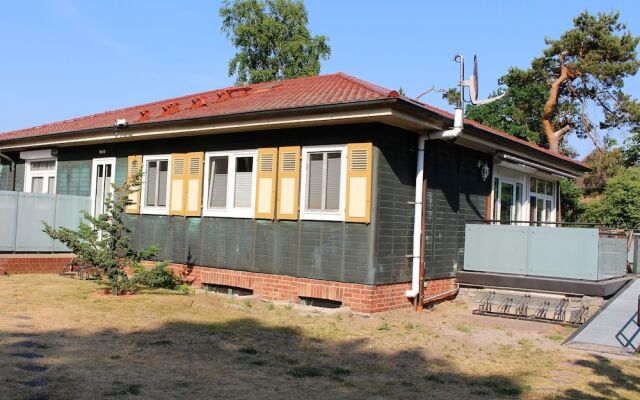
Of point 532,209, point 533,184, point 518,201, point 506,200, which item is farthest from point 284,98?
point 532,209

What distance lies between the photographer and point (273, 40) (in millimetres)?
42188

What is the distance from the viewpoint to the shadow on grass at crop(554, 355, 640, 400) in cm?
649

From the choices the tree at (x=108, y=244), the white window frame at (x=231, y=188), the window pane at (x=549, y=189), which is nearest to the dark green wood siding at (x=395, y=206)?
the white window frame at (x=231, y=188)

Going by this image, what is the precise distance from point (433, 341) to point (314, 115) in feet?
14.5

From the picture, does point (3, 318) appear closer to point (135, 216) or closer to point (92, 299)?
point (92, 299)

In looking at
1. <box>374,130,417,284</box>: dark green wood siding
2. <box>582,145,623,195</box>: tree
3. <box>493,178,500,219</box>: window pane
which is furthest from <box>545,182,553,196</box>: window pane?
<box>582,145,623,195</box>: tree

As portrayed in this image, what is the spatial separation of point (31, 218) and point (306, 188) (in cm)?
732

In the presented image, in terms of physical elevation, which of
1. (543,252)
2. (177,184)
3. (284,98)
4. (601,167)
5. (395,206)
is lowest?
(543,252)

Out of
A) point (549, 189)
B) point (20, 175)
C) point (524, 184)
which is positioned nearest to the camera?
point (524, 184)

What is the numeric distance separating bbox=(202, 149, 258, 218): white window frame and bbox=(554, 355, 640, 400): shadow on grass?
6931 mm

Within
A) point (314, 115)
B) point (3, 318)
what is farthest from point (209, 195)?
point (3, 318)

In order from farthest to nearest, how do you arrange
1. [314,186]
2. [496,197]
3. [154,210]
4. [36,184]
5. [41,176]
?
[36,184], [41,176], [496,197], [154,210], [314,186]

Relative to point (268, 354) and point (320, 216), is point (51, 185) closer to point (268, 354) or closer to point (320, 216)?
point (320, 216)

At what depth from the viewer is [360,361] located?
7.63 m
